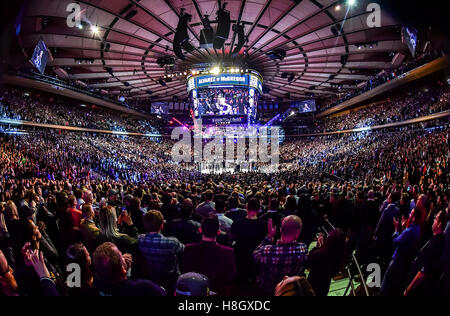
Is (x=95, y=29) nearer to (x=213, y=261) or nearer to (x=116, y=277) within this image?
(x=213, y=261)

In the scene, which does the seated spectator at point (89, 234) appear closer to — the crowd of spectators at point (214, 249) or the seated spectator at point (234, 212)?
the crowd of spectators at point (214, 249)

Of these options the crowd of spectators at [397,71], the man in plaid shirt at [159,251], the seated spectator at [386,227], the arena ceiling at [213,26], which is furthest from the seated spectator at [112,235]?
the crowd of spectators at [397,71]

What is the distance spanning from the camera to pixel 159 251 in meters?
3.11

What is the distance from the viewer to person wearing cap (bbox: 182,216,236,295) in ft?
9.70

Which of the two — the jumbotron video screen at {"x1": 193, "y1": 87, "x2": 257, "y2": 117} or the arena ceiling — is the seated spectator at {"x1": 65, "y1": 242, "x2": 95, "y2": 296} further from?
the jumbotron video screen at {"x1": 193, "y1": 87, "x2": 257, "y2": 117}

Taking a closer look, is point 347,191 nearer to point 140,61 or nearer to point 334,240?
point 334,240

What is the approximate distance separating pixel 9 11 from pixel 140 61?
19.8 meters

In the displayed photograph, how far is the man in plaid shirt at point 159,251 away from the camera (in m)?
3.11

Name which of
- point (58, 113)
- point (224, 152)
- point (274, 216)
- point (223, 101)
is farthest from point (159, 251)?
point (224, 152)

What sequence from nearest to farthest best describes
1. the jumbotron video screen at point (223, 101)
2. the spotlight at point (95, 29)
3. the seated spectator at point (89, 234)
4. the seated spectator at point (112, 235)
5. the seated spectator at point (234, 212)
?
1. the seated spectator at point (112, 235)
2. the seated spectator at point (89, 234)
3. the seated spectator at point (234, 212)
4. the spotlight at point (95, 29)
5. the jumbotron video screen at point (223, 101)

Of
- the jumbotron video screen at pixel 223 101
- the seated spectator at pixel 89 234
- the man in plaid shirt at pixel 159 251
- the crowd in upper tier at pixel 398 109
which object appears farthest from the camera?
the jumbotron video screen at pixel 223 101

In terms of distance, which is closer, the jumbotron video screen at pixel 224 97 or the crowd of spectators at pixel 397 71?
the crowd of spectators at pixel 397 71

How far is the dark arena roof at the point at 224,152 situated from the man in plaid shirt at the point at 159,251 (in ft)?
0.06

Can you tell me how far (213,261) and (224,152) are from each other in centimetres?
4211
